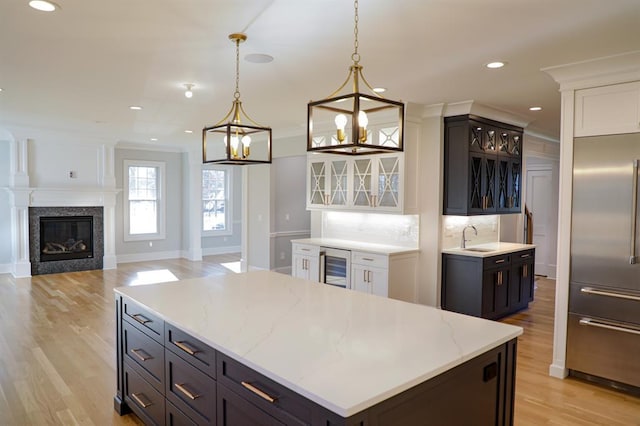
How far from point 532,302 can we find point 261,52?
17.4ft

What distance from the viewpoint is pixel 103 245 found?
9.00 m

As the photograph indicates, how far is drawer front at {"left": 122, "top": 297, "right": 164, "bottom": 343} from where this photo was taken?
8.19 ft

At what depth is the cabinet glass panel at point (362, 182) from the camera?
5.66 meters

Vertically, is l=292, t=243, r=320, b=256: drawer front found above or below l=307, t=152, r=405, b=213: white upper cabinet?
below

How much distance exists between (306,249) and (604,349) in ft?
11.9

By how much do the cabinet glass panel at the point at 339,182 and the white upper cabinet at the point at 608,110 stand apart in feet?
9.82

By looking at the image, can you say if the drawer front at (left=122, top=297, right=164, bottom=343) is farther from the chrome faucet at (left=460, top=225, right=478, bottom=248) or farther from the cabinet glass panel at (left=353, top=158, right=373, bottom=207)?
the chrome faucet at (left=460, top=225, right=478, bottom=248)

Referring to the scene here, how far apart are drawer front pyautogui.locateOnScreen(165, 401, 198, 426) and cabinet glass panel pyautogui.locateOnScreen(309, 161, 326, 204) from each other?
4.15 metres

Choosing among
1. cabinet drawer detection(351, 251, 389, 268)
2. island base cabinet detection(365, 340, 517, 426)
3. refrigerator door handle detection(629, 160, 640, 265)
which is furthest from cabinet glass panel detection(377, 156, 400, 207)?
island base cabinet detection(365, 340, 517, 426)

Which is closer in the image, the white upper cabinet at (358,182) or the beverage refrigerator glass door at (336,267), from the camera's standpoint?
the white upper cabinet at (358,182)

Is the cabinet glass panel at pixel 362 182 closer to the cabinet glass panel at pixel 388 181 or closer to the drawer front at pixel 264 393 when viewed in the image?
the cabinet glass panel at pixel 388 181

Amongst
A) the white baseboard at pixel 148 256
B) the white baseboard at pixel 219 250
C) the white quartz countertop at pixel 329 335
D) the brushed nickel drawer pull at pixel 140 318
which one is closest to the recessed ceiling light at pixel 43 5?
the white quartz countertop at pixel 329 335

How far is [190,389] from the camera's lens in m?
2.21

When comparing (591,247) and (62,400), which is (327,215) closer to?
(591,247)
